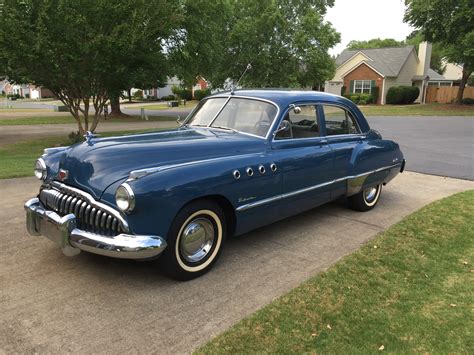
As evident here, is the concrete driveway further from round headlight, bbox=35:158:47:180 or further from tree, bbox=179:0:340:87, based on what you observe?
tree, bbox=179:0:340:87

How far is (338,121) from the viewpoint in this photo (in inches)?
214

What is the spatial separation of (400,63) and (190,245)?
4490 centimetres

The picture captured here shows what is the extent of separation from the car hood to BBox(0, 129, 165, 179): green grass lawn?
3105mm

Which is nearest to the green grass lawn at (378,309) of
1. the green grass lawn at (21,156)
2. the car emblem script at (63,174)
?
the car emblem script at (63,174)

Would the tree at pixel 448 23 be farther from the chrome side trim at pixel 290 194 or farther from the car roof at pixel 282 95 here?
the car roof at pixel 282 95

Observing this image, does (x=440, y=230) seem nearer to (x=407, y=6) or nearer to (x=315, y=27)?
(x=315, y=27)

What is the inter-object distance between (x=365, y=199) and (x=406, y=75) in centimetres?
4293

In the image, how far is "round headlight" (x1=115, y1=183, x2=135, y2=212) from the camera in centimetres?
311

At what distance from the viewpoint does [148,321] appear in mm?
3029

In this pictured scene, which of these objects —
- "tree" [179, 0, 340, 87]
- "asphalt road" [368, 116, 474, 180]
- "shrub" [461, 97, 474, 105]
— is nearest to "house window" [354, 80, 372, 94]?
"shrub" [461, 97, 474, 105]

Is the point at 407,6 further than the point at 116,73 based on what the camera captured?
Yes

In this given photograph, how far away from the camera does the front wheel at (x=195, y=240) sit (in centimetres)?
346

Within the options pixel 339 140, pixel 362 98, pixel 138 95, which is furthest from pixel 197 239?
pixel 138 95

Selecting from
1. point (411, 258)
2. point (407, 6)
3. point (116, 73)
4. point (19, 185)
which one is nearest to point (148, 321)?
point (411, 258)
